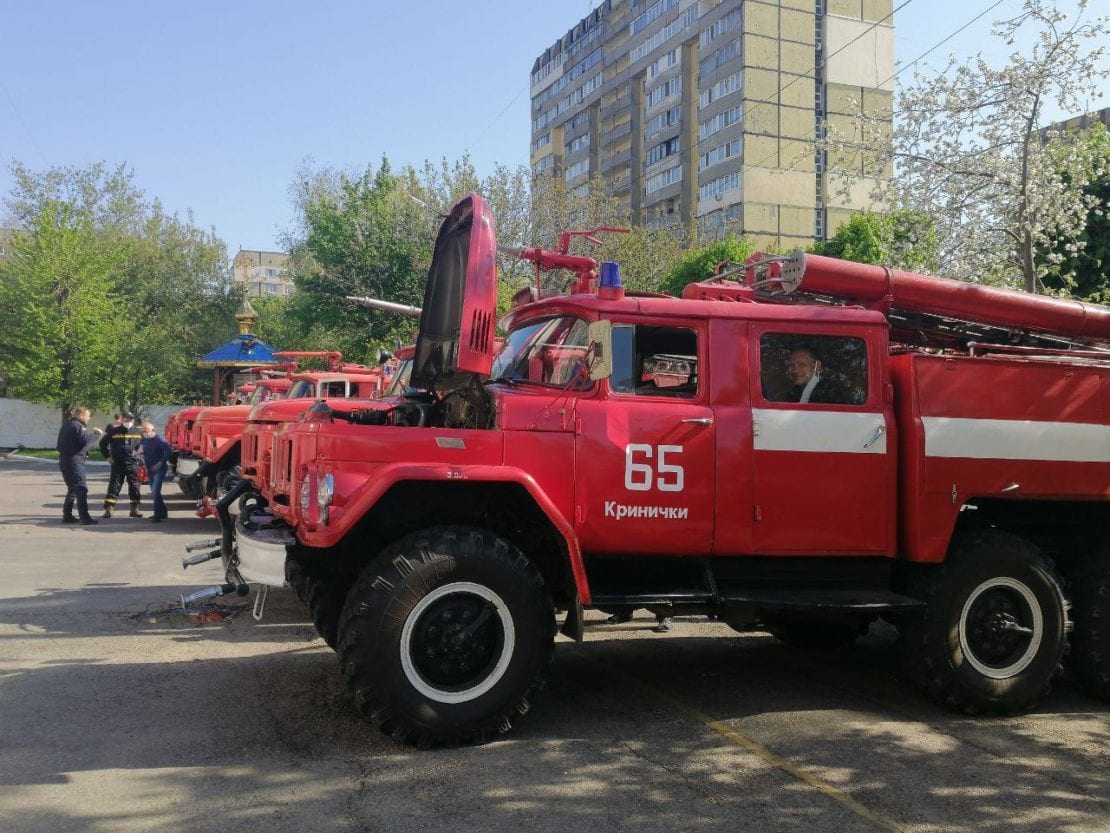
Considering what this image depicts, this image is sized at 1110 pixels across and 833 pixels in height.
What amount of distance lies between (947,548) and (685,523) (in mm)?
1746

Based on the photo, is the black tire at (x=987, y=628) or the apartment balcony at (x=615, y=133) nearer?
the black tire at (x=987, y=628)

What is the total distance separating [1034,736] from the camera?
5.71 metres

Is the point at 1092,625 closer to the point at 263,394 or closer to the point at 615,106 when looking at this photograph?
the point at 263,394

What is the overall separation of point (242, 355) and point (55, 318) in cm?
1905

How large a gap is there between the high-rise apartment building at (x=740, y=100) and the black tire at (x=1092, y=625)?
49883 millimetres

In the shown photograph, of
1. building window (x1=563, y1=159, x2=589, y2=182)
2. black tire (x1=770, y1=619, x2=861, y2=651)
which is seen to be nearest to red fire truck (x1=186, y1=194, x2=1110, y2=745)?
black tire (x1=770, y1=619, x2=861, y2=651)

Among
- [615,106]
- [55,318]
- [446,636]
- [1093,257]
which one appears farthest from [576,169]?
[446,636]

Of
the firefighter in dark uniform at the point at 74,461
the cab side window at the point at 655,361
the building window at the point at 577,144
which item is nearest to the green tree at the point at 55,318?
the firefighter in dark uniform at the point at 74,461

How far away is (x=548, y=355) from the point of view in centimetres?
598

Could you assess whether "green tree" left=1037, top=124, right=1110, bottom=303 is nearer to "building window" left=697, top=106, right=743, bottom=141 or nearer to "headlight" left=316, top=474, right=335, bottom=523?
"headlight" left=316, top=474, right=335, bottom=523

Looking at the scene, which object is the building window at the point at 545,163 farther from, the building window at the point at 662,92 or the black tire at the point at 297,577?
the black tire at the point at 297,577

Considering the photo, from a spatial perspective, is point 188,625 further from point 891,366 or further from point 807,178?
point 807,178

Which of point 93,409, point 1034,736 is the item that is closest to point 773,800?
point 1034,736

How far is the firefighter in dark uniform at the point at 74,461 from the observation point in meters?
15.4
